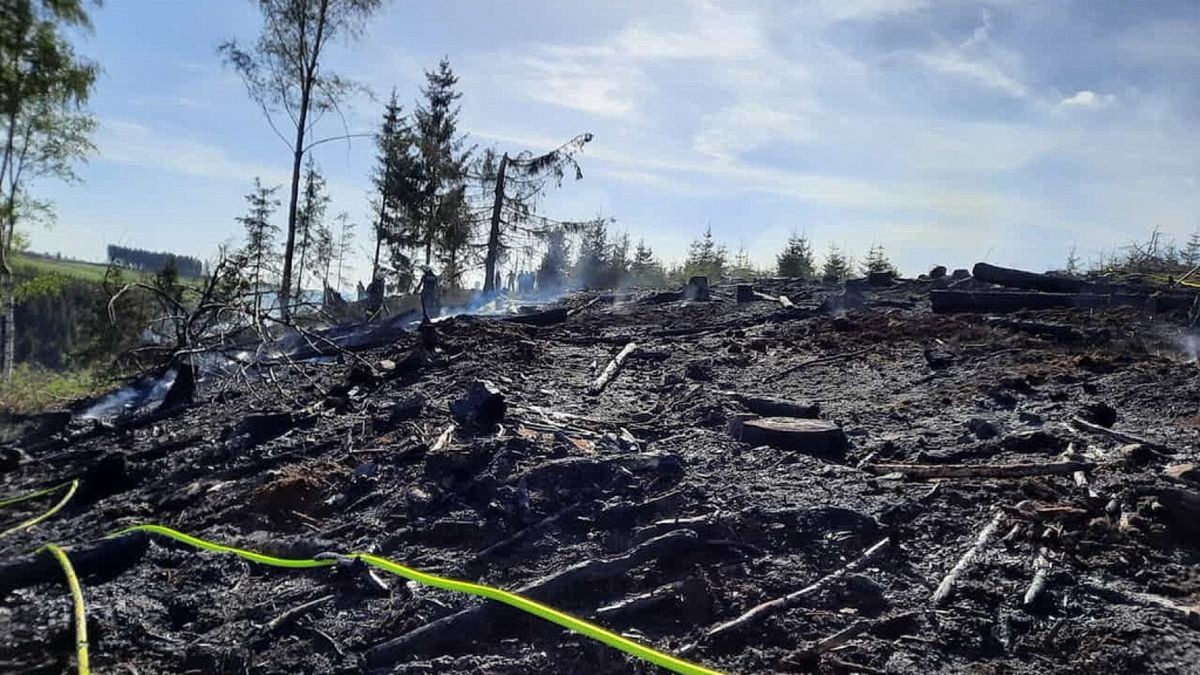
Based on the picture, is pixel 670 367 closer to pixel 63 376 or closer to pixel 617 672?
pixel 617 672

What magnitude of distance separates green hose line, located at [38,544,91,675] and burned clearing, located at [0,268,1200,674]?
0.07 metres

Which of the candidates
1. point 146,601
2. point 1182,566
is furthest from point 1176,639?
point 146,601

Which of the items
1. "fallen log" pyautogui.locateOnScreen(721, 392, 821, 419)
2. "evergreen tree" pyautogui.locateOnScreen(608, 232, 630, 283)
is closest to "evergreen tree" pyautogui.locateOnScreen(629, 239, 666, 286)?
"evergreen tree" pyautogui.locateOnScreen(608, 232, 630, 283)

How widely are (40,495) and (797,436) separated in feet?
16.6

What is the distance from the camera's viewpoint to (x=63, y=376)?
1548cm

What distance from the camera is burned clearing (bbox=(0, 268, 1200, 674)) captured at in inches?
102

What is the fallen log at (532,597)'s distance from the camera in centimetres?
270

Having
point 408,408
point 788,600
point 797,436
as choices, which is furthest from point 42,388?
point 788,600

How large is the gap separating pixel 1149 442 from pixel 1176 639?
5.92ft

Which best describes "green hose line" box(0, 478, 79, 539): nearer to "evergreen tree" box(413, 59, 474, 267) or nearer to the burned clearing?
the burned clearing

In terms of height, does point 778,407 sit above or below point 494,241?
below

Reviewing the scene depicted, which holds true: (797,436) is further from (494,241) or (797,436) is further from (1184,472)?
(494,241)

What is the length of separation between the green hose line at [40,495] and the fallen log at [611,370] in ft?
12.1

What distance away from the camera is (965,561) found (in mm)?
2844
